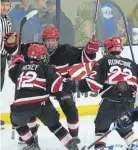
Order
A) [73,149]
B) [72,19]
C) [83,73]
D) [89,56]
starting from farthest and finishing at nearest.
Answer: [72,19], [83,73], [89,56], [73,149]

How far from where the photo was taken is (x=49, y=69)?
345cm

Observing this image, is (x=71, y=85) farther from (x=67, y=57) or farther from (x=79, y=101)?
(x=79, y=101)

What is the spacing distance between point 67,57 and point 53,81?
1.68ft

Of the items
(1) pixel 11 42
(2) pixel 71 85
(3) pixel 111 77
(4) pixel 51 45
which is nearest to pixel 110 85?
(3) pixel 111 77

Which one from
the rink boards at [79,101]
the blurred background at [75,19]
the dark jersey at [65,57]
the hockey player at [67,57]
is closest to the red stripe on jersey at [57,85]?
the hockey player at [67,57]

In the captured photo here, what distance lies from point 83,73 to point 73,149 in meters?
0.89

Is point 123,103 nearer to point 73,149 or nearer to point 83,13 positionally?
point 73,149

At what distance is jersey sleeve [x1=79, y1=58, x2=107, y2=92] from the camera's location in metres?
3.38

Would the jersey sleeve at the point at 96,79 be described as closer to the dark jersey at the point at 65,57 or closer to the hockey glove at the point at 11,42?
the dark jersey at the point at 65,57

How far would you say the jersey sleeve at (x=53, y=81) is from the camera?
3.43 meters

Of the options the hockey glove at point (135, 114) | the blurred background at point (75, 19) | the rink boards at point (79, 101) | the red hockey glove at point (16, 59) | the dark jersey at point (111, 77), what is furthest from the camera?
the blurred background at point (75, 19)

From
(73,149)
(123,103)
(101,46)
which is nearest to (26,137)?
(73,149)

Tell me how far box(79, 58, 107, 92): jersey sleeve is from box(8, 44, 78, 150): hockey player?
0.13m

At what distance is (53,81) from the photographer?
3434 millimetres
